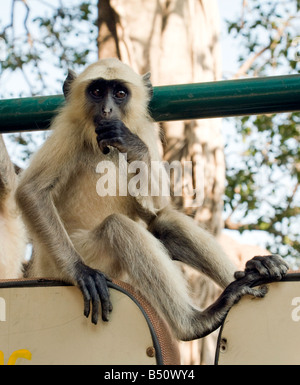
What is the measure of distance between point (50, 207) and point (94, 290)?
90cm

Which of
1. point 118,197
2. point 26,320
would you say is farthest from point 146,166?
point 26,320

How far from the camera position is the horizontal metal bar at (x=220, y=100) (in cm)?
232

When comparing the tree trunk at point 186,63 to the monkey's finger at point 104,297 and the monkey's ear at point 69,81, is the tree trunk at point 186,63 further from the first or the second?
the monkey's finger at point 104,297

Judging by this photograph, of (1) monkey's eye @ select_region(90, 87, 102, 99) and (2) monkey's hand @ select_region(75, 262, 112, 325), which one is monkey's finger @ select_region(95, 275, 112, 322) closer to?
(2) monkey's hand @ select_region(75, 262, 112, 325)

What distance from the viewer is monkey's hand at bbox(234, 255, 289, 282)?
2003 millimetres

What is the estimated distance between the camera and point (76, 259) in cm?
272

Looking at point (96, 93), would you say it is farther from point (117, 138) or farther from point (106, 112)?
point (117, 138)

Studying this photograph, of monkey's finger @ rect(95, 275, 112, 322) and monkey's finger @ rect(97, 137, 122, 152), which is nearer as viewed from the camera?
monkey's finger @ rect(95, 275, 112, 322)

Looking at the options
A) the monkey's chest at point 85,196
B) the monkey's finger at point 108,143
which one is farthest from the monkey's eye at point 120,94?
the monkey's finger at point 108,143

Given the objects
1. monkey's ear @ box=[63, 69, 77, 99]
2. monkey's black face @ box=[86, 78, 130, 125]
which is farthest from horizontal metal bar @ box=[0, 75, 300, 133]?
monkey's ear @ box=[63, 69, 77, 99]

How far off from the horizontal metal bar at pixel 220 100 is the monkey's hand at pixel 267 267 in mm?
597

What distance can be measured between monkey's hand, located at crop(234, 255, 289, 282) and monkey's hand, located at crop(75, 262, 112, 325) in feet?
1.73
